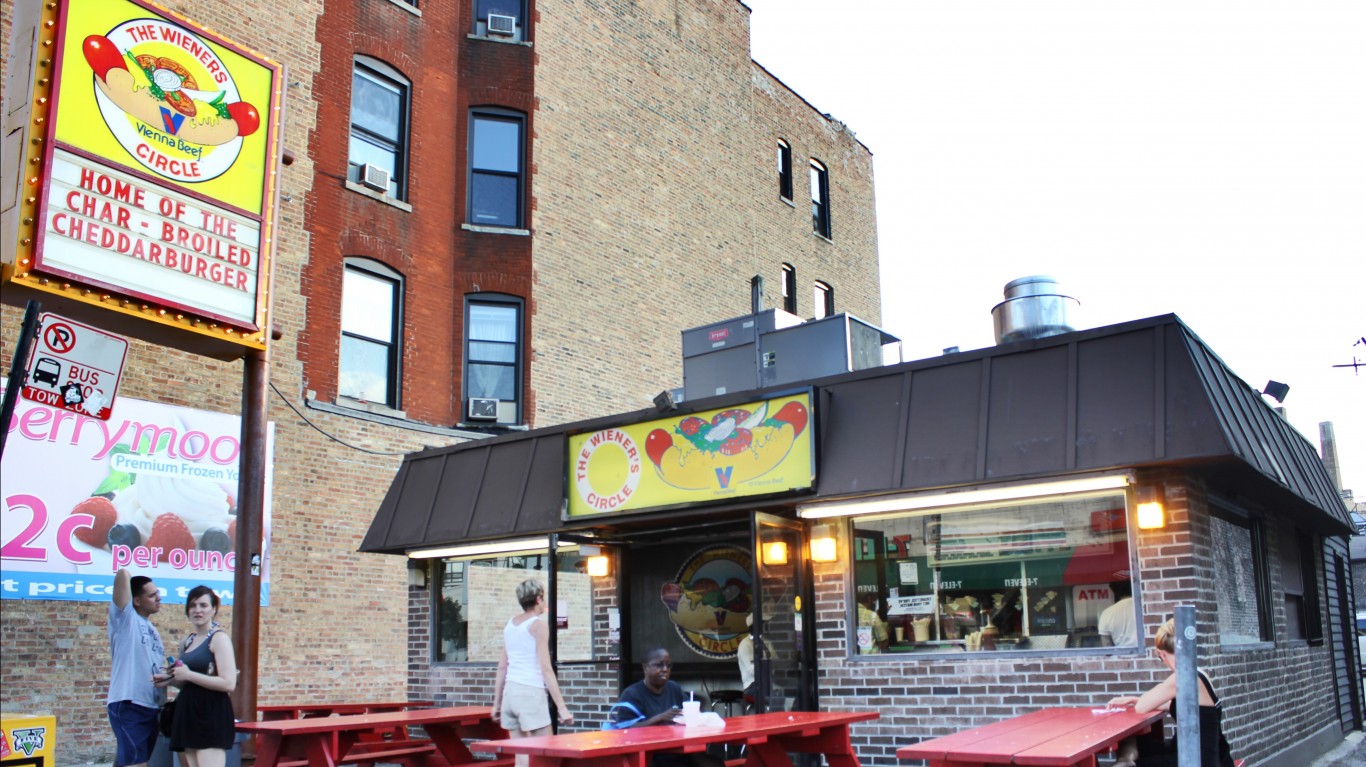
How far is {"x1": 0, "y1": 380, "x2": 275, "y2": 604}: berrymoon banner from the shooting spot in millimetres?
12867

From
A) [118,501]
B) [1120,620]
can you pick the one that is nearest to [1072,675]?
[1120,620]

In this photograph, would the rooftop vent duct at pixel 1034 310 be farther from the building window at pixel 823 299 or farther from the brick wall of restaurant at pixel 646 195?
the building window at pixel 823 299

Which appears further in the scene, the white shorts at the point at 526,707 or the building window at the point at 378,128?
the building window at the point at 378,128

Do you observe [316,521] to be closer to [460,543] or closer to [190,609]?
[460,543]

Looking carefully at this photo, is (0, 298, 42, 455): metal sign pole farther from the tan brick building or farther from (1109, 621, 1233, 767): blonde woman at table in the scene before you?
the tan brick building

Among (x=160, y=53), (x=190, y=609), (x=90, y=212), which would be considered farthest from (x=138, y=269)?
(x=190, y=609)

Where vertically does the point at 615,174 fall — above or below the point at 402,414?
above

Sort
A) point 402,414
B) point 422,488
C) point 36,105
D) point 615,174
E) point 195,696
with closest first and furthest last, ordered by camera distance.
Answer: point 195,696
point 36,105
point 422,488
point 402,414
point 615,174

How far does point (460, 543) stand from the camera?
12.2 m

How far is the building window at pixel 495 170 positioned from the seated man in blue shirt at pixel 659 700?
1227cm

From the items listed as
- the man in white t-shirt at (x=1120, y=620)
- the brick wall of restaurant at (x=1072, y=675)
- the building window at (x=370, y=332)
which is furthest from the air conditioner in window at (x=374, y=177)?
the man in white t-shirt at (x=1120, y=620)

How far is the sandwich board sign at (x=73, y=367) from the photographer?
6051 mm

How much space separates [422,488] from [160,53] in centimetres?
524

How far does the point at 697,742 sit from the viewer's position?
7.04 m
